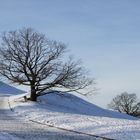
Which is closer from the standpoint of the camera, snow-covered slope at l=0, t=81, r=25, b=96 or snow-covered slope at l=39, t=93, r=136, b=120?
snow-covered slope at l=39, t=93, r=136, b=120

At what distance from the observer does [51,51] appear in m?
52.3

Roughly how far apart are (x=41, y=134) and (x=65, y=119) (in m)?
9.13

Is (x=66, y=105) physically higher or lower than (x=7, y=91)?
lower

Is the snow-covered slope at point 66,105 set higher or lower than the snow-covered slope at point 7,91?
lower

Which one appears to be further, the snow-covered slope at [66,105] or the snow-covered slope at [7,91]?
the snow-covered slope at [7,91]

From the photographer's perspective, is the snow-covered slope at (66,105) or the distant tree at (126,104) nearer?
the snow-covered slope at (66,105)

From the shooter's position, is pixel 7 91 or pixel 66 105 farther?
pixel 7 91

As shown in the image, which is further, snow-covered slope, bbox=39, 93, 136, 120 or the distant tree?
the distant tree

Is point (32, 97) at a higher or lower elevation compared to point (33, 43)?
lower

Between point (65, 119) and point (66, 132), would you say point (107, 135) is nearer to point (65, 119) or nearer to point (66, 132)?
point (66, 132)

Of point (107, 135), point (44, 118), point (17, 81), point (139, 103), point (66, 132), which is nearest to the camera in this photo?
point (107, 135)

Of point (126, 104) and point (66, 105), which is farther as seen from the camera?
point (126, 104)

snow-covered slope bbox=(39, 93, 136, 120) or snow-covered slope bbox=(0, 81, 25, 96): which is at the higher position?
snow-covered slope bbox=(0, 81, 25, 96)

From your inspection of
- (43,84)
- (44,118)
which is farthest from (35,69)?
Answer: (44,118)
